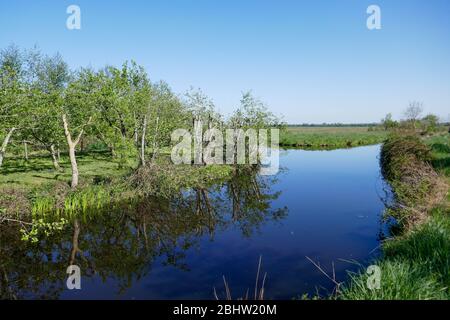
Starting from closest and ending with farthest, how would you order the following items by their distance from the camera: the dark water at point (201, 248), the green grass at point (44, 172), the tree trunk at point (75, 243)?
the dark water at point (201, 248)
the tree trunk at point (75, 243)
the green grass at point (44, 172)

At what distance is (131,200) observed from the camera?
19562 millimetres

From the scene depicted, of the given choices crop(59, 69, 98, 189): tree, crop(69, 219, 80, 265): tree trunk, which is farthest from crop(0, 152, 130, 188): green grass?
crop(69, 219, 80, 265): tree trunk

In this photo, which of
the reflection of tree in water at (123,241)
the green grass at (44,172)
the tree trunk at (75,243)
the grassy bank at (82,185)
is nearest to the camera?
the reflection of tree in water at (123,241)

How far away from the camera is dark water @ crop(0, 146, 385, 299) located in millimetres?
10234

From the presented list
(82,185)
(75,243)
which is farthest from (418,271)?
(82,185)

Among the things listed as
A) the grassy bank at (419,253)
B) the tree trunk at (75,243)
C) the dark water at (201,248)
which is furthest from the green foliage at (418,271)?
the tree trunk at (75,243)

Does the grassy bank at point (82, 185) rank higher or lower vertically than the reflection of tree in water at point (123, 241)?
higher

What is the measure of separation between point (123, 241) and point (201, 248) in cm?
360

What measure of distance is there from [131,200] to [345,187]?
1702cm

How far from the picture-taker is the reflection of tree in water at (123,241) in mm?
10883

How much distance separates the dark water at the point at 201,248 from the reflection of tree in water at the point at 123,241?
4 cm

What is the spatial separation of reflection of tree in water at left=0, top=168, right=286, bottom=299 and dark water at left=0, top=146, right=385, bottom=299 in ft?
0.13

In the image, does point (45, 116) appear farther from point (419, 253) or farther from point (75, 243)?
point (419, 253)

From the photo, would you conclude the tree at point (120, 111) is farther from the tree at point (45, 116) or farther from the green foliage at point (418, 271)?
the green foliage at point (418, 271)
